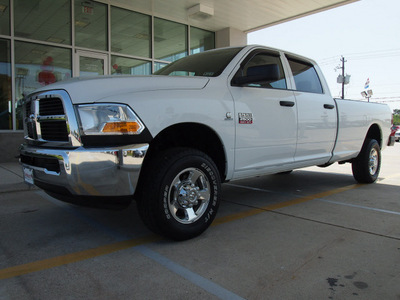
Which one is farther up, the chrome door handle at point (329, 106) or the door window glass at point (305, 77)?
the door window glass at point (305, 77)

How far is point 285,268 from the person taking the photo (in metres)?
2.60

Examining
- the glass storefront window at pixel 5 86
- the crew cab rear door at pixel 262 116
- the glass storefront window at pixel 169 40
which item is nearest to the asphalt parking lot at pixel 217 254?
the crew cab rear door at pixel 262 116

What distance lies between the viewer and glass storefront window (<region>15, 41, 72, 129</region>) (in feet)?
29.0

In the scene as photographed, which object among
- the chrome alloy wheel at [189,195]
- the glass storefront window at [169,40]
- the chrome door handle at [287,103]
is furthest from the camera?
the glass storefront window at [169,40]

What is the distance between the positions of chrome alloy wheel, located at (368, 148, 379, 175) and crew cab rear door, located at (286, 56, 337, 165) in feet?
5.01

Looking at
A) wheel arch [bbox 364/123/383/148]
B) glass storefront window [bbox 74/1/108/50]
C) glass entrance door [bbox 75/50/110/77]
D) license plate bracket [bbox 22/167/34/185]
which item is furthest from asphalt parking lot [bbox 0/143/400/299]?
glass storefront window [bbox 74/1/108/50]

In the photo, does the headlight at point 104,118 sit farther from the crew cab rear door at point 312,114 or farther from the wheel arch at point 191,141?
the crew cab rear door at point 312,114

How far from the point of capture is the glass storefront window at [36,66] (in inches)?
348

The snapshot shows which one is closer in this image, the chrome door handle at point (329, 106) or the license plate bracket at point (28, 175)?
the license plate bracket at point (28, 175)

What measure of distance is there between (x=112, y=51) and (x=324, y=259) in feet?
31.4

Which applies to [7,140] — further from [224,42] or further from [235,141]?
[224,42]

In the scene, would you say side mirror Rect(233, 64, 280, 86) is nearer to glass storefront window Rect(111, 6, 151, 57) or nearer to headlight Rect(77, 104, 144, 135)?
headlight Rect(77, 104, 144, 135)

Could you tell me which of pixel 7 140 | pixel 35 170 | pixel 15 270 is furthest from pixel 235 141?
pixel 7 140

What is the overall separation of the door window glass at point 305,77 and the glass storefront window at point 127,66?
7092mm
